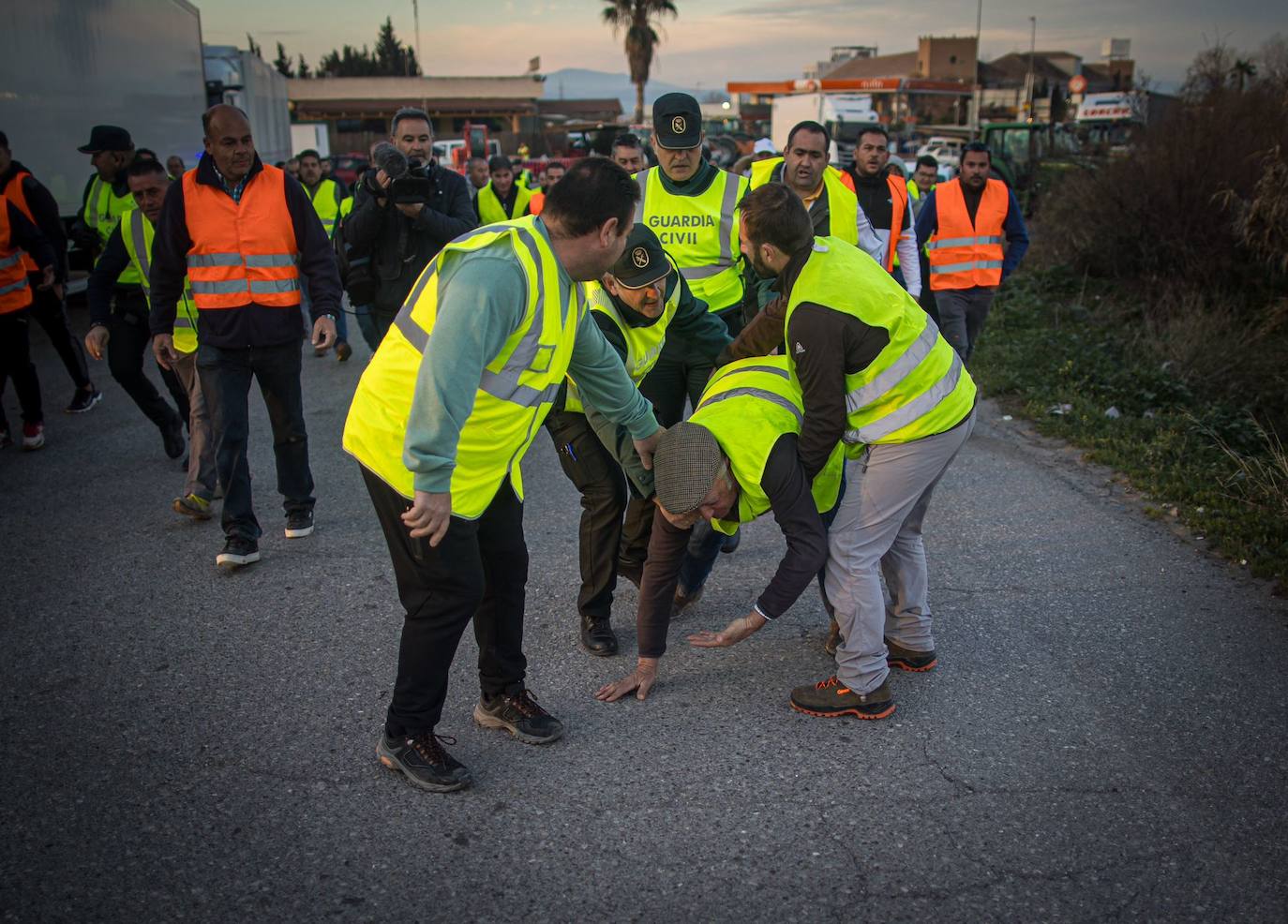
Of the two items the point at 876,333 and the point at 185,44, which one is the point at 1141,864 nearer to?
the point at 876,333

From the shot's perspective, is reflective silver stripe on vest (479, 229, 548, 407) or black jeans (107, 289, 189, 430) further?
black jeans (107, 289, 189, 430)

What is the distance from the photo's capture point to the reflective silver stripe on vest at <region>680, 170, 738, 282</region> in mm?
4781

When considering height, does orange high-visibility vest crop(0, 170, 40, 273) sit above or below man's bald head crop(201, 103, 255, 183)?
below

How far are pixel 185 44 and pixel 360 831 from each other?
51.9ft

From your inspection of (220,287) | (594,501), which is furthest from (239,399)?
(594,501)

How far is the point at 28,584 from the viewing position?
4559 millimetres

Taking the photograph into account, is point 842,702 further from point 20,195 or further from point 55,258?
point 20,195

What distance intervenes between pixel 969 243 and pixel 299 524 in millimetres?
4904

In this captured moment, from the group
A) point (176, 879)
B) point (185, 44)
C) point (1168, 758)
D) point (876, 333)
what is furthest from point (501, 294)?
point (185, 44)

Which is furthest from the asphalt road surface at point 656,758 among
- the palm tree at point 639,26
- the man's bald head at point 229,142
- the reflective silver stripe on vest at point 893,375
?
the palm tree at point 639,26

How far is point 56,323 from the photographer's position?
23.3ft

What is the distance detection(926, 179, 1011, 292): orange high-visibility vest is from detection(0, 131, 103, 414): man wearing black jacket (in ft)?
20.1

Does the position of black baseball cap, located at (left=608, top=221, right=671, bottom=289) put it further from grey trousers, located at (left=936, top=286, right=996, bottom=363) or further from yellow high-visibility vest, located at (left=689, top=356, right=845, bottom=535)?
Result: grey trousers, located at (left=936, top=286, right=996, bottom=363)

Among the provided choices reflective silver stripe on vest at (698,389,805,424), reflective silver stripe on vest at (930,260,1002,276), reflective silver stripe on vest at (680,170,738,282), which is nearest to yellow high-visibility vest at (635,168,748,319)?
reflective silver stripe on vest at (680,170,738,282)
